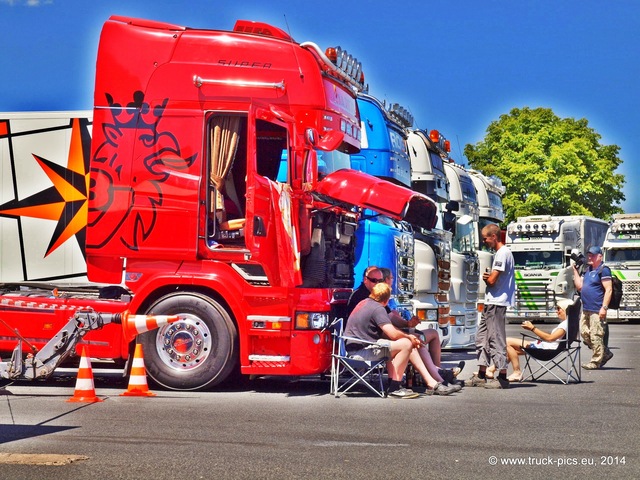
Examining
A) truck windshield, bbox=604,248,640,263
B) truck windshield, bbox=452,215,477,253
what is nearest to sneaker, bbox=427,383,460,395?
truck windshield, bbox=452,215,477,253

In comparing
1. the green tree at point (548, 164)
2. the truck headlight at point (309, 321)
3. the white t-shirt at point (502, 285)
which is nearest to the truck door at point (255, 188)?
the truck headlight at point (309, 321)

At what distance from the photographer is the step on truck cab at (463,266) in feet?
67.4

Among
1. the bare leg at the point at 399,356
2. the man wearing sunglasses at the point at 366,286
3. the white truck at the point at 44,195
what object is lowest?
the bare leg at the point at 399,356

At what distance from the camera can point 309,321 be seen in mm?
13000

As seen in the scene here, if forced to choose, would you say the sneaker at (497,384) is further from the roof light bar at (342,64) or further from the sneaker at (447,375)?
the roof light bar at (342,64)

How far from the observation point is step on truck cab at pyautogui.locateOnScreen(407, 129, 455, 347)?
18297mm

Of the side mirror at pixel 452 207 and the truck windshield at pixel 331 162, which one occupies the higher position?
the side mirror at pixel 452 207

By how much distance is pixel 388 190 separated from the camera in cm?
1349

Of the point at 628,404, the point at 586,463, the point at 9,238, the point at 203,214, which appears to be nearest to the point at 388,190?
the point at 203,214

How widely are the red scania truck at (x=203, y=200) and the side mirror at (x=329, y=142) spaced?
0.01 meters

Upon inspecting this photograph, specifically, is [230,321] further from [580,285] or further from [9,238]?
[580,285]

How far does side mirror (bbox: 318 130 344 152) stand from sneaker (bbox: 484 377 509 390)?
11.2 ft

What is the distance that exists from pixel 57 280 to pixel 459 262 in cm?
905

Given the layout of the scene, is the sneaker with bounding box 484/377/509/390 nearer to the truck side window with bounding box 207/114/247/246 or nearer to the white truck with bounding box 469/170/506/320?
the truck side window with bounding box 207/114/247/246
